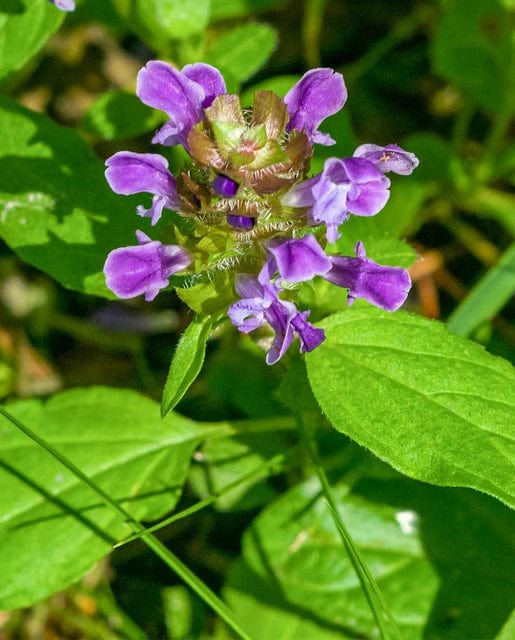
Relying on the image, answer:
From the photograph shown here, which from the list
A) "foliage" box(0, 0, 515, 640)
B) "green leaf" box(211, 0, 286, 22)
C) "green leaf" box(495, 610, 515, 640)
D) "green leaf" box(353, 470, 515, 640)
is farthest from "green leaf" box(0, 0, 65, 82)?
"green leaf" box(495, 610, 515, 640)

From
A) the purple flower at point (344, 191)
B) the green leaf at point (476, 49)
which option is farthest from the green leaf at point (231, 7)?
the purple flower at point (344, 191)

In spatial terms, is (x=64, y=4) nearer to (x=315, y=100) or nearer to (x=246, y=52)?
(x=246, y=52)

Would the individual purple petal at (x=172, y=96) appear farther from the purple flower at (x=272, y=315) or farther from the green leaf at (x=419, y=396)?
the green leaf at (x=419, y=396)

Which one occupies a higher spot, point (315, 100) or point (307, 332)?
point (315, 100)

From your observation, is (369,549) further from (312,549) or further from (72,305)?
(72,305)

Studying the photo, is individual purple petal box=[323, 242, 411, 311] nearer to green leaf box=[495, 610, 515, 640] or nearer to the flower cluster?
the flower cluster

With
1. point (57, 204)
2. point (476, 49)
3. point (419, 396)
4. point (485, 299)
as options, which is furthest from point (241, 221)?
point (476, 49)
